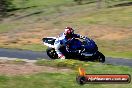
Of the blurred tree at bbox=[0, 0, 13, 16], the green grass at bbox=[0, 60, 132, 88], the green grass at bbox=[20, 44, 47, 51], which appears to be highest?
the green grass at bbox=[0, 60, 132, 88]

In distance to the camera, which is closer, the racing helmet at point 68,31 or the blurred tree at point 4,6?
the racing helmet at point 68,31

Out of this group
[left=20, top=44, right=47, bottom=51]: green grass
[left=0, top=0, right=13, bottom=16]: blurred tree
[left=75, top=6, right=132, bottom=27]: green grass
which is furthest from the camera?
[left=0, top=0, right=13, bottom=16]: blurred tree

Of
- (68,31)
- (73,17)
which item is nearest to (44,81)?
(68,31)

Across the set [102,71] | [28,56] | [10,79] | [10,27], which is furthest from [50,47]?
[10,27]

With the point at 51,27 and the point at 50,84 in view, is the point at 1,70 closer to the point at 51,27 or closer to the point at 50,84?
the point at 50,84

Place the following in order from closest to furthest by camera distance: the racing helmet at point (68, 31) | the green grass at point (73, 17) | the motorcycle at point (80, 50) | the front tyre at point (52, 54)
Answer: the racing helmet at point (68, 31)
the motorcycle at point (80, 50)
the front tyre at point (52, 54)
the green grass at point (73, 17)

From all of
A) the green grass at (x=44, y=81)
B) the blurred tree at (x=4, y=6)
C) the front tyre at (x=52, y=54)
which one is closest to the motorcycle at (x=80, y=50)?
the front tyre at (x=52, y=54)

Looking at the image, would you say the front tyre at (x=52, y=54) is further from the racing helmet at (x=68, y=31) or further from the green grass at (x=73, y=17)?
the green grass at (x=73, y=17)

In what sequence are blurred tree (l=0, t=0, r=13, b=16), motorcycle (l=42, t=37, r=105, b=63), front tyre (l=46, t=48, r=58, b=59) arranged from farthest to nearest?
blurred tree (l=0, t=0, r=13, b=16) < front tyre (l=46, t=48, r=58, b=59) < motorcycle (l=42, t=37, r=105, b=63)

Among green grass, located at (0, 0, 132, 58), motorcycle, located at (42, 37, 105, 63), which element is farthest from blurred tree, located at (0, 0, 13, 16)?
motorcycle, located at (42, 37, 105, 63)

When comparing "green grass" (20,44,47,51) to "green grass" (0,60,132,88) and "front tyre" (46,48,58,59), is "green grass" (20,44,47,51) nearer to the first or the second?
"front tyre" (46,48,58,59)

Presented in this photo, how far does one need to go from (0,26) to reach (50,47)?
3033cm

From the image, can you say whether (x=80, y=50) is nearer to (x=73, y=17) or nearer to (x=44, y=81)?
(x=44, y=81)

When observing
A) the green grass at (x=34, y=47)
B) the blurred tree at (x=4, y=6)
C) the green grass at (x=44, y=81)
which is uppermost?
the green grass at (x=44, y=81)
